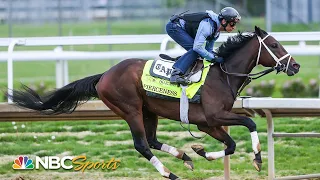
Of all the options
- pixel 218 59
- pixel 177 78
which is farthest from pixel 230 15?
pixel 177 78

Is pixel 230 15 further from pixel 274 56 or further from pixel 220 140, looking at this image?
pixel 220 140

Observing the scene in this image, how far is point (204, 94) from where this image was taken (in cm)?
728

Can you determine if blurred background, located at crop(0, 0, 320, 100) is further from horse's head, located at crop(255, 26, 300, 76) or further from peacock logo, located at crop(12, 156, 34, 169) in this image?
horse's head, located at crop(255, 26, 300, 76)

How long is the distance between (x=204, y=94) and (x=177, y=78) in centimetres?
27

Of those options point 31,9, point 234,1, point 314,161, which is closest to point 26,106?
point 314,161

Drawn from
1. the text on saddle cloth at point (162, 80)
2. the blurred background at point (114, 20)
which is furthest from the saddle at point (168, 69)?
the blurred background at point (114, 20)

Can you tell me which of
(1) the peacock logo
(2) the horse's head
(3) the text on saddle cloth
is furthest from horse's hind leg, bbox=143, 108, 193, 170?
(1) the peacock logo

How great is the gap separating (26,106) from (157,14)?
1257cm

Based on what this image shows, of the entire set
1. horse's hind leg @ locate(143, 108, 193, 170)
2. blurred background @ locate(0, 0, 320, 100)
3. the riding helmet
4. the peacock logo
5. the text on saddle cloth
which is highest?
the riding helmet

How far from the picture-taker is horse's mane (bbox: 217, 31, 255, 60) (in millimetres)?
7438

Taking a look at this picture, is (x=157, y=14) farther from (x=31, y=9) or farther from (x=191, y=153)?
(x=191, y=153)

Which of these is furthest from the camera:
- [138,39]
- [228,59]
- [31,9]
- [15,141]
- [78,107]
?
[31,9]

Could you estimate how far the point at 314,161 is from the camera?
9.56 m

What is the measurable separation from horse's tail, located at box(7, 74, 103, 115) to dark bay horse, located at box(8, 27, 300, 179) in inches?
0.4
